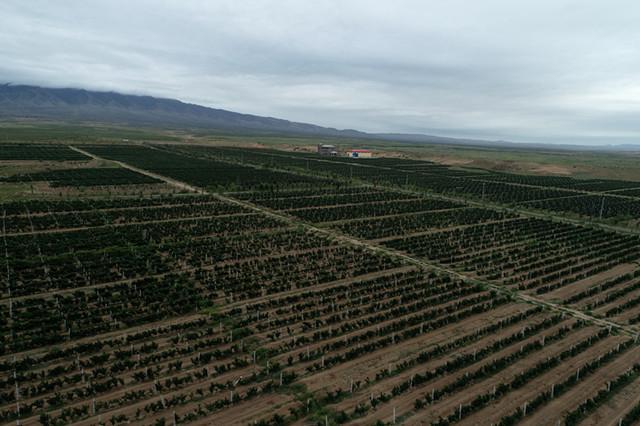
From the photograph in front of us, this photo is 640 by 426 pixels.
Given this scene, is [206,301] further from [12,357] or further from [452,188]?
[452,188]

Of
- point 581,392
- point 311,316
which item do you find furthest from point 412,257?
point 581,392

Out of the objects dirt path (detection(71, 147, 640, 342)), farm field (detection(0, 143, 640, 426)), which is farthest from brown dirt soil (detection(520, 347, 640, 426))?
dirt path (detection(71, 147, 640, 342))

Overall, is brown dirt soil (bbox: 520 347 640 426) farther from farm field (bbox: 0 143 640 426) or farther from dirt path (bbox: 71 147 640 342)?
dirt path (bbox: 71 147 640 342)

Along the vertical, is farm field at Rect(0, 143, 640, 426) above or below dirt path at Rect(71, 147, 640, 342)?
below

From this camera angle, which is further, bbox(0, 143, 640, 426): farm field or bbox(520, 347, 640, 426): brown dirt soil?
bbox(0, 143, 640, 426): farm field

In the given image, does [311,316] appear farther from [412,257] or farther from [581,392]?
[412,257]

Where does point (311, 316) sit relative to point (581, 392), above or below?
below

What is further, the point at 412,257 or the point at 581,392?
the point at 412,257

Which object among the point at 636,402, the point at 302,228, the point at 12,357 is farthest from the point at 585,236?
the point at 12,357

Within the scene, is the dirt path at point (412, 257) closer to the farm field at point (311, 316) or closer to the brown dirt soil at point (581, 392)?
the farm field at point (311, 316)
